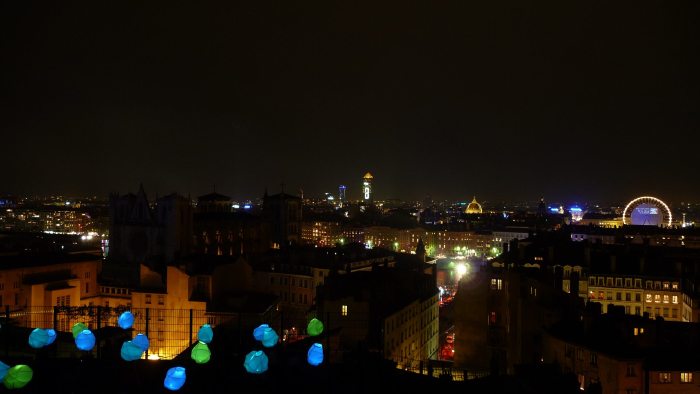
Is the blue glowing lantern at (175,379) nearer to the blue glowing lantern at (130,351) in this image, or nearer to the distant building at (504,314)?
the blue glowing lantern at (130,351)

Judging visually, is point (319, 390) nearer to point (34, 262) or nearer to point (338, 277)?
point (338, 277)

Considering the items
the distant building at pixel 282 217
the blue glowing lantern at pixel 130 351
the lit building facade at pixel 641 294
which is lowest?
the lit building facade at pixel 641 294

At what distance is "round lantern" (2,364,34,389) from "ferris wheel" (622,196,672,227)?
344ft

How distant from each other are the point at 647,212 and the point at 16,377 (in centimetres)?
10922

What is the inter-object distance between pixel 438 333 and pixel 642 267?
16.1 meters

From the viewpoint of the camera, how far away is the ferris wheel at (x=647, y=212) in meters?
106

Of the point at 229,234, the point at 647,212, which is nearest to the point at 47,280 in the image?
the point at 229,234

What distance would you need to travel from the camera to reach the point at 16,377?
1678 centimetres

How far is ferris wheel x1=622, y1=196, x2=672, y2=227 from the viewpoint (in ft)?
347

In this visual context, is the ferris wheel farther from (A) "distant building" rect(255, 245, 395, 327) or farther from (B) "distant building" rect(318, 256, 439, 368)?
(B) "distant building" rect(318, 256, 439, 368)

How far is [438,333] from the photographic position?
49375 mm

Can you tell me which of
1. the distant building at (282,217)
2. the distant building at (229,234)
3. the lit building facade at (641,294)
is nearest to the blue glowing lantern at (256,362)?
the lit building facade at (641,294)

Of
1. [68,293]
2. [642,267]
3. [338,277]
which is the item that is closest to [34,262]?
[68,293]

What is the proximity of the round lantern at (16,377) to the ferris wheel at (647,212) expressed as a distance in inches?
4125
